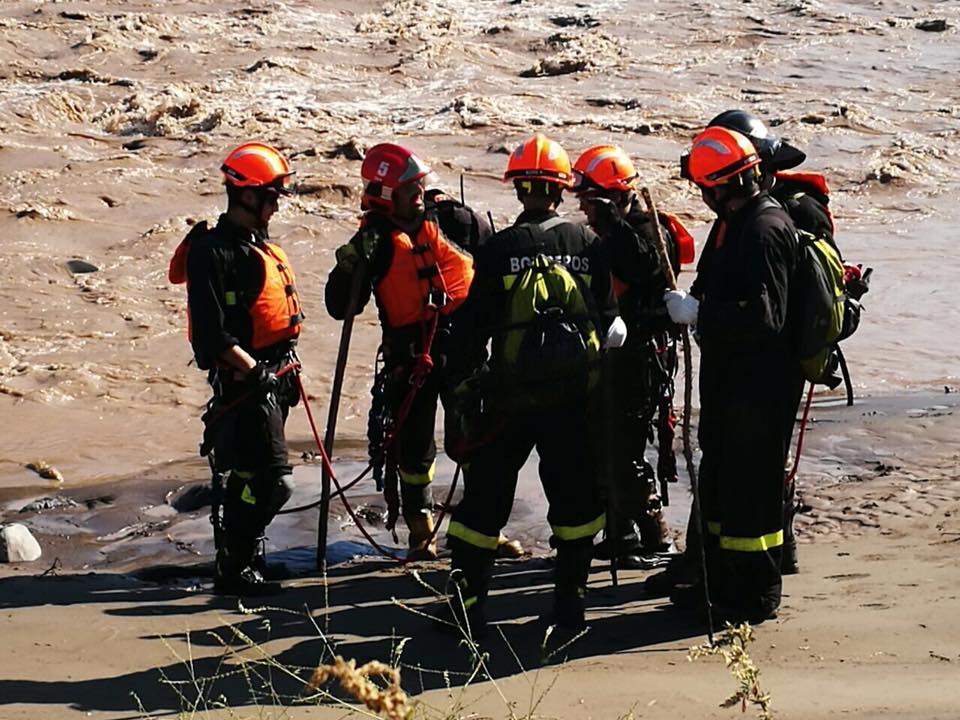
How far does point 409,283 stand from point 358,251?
317mm

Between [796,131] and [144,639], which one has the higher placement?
[796,131]

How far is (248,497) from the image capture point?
7113 millimetres

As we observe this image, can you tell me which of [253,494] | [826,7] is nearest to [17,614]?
[253,494]

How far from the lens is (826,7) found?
25109 millimetres

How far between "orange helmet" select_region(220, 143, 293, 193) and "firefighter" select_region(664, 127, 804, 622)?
6.12ft

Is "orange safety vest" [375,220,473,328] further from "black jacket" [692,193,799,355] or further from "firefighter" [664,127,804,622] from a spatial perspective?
"black jacket" [692,193,799,355]

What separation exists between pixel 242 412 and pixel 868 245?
10.5 m

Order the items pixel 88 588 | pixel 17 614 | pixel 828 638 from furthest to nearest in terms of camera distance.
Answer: pixel 88 588
pixel 17 614
pixel 828 638

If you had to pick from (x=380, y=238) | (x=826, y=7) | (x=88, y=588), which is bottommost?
(x=88, y=588)

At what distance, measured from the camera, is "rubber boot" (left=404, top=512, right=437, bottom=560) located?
775cm

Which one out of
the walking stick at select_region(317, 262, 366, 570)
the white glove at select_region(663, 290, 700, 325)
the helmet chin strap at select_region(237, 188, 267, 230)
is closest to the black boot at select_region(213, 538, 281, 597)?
the walking stick at select_region(317, 262, 366, 570)

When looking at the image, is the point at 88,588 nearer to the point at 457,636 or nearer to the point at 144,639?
the point at 144,639

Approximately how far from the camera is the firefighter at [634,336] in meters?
7.12

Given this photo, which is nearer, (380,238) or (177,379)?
(380,238)
